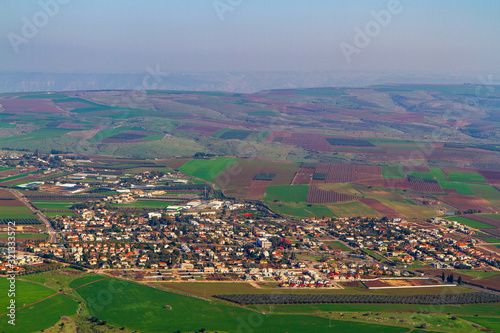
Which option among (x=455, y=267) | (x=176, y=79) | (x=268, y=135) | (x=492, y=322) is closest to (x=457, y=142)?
(x=268, y=135)

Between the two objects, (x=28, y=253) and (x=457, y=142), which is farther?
(x=457, y=142)

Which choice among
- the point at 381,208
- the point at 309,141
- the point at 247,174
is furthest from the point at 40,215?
the point at 309,141

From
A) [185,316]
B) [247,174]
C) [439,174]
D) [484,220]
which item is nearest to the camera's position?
[185,316]

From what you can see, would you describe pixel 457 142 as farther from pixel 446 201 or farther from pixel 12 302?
pixel 12 302

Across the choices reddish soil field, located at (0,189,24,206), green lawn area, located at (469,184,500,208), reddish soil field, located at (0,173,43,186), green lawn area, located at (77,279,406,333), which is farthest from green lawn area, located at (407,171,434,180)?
reddish soil field, located at (0,173,43,186)

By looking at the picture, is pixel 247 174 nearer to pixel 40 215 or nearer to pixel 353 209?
pixel 353 209

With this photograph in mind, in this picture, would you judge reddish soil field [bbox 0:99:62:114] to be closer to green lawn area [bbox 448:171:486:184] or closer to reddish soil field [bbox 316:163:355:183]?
reddish soil field [bbox 316:163:355:183]

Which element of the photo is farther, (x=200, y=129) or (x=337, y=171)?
(x=200, y=129)
